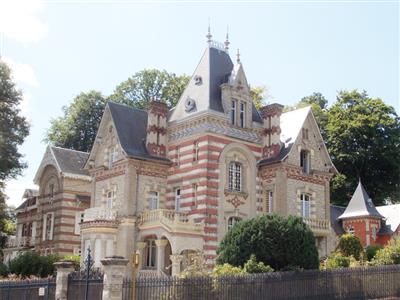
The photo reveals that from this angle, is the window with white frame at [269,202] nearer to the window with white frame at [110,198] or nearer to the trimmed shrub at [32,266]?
the window with white frame at [110,198]

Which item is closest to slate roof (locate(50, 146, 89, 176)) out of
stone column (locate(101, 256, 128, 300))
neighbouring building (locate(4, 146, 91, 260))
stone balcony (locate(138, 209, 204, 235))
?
neighbouring building (locate(4, 146, 91, 260))

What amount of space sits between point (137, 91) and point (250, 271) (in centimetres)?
3908

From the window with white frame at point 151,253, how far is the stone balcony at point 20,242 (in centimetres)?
1511

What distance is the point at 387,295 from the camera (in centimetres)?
2355

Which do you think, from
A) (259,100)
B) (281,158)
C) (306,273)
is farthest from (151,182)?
(259,100)

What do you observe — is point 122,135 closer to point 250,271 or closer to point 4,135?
point 4,135

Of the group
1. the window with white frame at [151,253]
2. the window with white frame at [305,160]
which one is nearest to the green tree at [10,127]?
the window with white frame at [151,253]

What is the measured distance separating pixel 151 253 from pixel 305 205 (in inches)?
387

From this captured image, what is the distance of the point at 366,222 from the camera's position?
47281 millimetres

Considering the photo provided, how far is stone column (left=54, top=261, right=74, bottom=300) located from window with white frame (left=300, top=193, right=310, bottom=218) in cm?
1954

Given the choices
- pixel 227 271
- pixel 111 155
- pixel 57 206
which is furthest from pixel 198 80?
pixel 227 271

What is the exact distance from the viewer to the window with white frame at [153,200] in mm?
34553

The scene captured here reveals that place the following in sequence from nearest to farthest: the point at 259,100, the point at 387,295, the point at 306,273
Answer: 1. the point at 306,273
2. the point at 387,295
3. the point at 259,100

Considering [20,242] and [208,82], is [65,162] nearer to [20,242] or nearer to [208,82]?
[20,242]
